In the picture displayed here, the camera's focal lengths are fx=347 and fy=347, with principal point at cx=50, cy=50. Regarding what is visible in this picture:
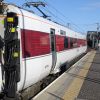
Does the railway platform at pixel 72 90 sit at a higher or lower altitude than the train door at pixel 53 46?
lower

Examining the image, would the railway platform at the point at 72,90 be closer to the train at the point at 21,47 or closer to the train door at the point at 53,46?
the train at the point at 21,47

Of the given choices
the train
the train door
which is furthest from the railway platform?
the train door

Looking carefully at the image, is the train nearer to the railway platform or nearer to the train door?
the railway platform

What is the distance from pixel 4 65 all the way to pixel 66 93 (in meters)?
3.15

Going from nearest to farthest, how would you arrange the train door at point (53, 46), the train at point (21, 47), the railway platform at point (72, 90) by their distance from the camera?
the train at point (21, 47), the railway platform at point (72, 90), the train door at point (53, 46)

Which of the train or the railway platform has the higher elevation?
the train

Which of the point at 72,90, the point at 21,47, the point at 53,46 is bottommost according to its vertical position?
the point at 72,90

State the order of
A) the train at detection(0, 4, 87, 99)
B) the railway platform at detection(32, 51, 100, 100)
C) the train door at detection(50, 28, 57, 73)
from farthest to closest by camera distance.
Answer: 1. the train door at detection(50, 28, 57, 73)
2. the railway platform at detection(32, 51, 100, 100)
3. the train at detection(0, 4, 87, 99)

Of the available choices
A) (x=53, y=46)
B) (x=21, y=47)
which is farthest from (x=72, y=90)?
(x=53, y=46)

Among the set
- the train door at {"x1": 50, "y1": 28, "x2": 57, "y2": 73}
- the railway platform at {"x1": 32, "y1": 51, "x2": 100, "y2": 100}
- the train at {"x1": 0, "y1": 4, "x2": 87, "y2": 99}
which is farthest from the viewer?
the train door at {"x1": 50, "y1": 28, "x2": 57, "y2": 73}

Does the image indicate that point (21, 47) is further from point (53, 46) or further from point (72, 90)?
point (53, 46)

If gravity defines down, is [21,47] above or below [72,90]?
above

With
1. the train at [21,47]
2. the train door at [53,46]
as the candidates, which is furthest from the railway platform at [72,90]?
the train door at [53,46]

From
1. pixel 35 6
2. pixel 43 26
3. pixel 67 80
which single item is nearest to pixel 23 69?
pixel 43 26
